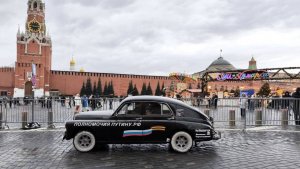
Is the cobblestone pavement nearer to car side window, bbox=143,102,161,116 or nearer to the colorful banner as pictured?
car side window, bbox=143,102,161,116

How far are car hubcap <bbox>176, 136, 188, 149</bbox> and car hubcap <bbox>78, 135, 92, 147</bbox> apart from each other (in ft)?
7.47

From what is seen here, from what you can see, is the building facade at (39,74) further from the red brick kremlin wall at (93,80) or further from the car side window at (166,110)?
the car side window at (166,110)

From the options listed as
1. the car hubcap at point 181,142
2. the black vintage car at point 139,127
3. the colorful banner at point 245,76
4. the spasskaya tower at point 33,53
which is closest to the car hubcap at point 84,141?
the black vintage car at point 139,127

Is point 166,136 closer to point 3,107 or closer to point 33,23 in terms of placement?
point 3,107

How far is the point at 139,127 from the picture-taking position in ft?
29.1

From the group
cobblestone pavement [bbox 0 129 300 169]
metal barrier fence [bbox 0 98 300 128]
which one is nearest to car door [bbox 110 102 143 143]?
cobblestone pavement [bbox 0 129 300 169]

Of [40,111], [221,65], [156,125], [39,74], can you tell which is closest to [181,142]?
[156,125]

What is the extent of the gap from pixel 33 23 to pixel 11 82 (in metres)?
18.1

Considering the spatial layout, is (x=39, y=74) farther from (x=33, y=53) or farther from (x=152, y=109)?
(x=152, y=109)

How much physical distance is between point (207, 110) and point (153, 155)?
7296 mm

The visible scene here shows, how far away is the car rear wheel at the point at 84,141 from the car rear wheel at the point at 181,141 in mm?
2057

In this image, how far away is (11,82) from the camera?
99.1m

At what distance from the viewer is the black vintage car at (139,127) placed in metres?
8.86

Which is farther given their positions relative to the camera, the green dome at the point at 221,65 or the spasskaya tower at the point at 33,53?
the green dome at the point at 221,65
